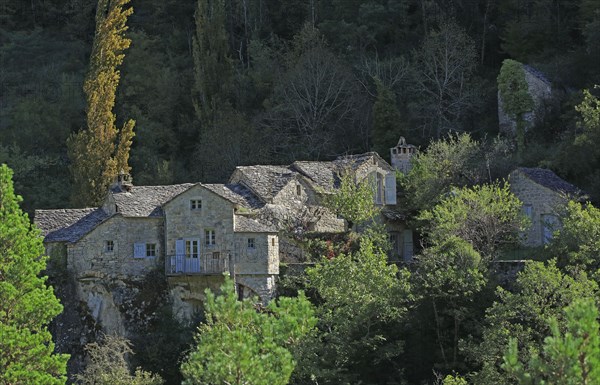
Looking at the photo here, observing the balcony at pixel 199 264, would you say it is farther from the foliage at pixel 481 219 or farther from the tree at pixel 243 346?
the tree at pixel 243 346

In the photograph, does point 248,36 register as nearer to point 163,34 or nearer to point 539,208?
point 163,34

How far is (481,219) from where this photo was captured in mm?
59875

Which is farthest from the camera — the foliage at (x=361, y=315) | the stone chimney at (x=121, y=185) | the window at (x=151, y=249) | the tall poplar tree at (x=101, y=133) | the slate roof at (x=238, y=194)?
the tall poplar tree at (x=101, y=133)

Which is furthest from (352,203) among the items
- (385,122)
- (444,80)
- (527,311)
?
(444,80)

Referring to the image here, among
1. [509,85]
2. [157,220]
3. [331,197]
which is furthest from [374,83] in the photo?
[157,220]

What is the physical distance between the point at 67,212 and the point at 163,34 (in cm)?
2694

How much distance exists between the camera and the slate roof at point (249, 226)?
194 ft

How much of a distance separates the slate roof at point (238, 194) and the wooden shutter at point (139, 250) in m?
3.47

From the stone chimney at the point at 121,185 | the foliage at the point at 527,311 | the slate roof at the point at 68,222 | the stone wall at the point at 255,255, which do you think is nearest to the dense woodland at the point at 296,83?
the stone chimney at the point at 121,185

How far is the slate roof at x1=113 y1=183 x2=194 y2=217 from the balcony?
2084 millimetres

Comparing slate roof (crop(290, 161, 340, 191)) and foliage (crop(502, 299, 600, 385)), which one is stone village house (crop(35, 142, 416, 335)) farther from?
foliage (crop(502, 299, 600, 385))

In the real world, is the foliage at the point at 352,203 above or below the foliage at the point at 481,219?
above

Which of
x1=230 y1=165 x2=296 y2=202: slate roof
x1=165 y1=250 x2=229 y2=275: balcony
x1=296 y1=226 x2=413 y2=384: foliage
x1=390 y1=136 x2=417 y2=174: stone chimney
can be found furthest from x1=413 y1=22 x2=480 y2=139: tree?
x1=165 y1=250 x2=229 y2=275: balcony

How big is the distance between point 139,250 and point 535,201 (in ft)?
53.9
